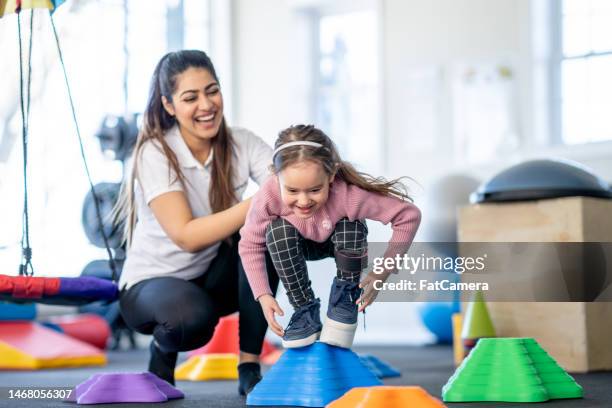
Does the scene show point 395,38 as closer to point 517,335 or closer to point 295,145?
point 517,335

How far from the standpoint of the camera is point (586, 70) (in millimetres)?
4941

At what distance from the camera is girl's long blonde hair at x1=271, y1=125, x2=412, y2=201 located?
5.50 feet

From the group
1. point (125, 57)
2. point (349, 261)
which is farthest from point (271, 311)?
point (125, 57)

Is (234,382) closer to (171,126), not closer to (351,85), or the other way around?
(171,126)

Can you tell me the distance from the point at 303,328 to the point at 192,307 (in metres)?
0.38

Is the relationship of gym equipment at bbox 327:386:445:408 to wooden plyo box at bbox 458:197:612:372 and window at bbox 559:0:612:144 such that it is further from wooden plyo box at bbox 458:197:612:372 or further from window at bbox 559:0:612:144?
window at bbox 559:0:612:144

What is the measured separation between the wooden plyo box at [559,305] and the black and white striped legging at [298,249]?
3.79 ft

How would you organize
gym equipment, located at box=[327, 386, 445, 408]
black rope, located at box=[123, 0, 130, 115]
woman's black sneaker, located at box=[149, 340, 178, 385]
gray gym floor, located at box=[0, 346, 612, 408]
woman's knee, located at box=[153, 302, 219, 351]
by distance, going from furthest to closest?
black rope, located at box=[123, 0, 130, 115]
woman's black sneaker, located at box=[149, 340, 178, 385]
woman's knee, located at box=[153, 302, 219, 351]
gray gym floor, located at box=[0, 346, 612, 408]
gym equipment, located at box=[327, 386, 445, 408]

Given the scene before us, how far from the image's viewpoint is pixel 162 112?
2.15m

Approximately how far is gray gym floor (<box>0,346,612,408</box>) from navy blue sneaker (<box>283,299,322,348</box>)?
19 cm

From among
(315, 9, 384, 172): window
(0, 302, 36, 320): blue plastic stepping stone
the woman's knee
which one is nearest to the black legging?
the woman's knee

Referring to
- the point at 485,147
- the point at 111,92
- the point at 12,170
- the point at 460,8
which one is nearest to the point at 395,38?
the point at 460,8

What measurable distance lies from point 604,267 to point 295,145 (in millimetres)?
1145

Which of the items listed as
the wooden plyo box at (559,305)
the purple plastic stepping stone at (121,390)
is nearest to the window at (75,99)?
the purple plastic stepping stone at (121,390)
